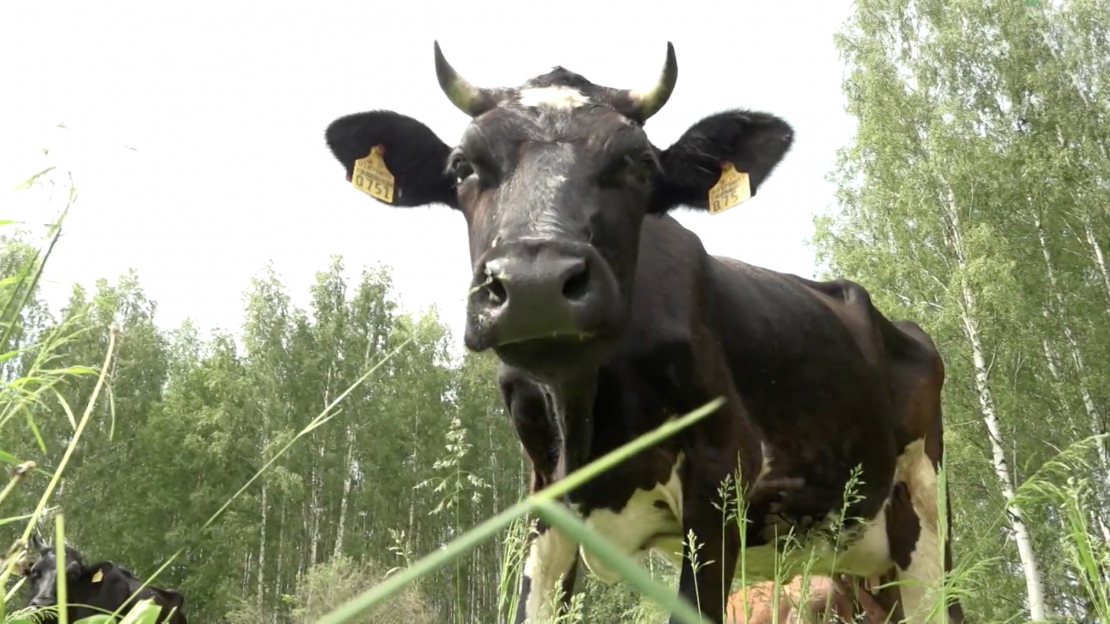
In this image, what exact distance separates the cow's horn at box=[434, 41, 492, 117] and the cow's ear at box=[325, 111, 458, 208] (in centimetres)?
24

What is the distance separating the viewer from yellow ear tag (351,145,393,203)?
14.0 feet

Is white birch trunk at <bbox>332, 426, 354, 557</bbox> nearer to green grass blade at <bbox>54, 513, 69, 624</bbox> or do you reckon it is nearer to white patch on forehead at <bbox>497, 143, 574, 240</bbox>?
white patch on forehead at <bbox>497, 143, 574, 240</bbox>

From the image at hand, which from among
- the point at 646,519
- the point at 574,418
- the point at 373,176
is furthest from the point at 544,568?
the point at 373,176

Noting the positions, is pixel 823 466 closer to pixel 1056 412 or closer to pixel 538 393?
pixel 538 393

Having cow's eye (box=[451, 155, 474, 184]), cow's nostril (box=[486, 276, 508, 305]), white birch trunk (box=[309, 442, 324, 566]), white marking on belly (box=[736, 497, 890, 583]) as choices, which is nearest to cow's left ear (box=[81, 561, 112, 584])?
white marking on belly (box=[736, 497, 890, 583])

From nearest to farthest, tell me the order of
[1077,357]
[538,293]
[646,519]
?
[538,293], [646,519], [1077,357]

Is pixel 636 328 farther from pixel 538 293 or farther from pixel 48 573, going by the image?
pixel 48 573

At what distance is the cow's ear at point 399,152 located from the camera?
4.23 metres

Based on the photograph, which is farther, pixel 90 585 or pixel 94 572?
pixel 90 585

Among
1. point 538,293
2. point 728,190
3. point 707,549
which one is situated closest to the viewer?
point 538,293

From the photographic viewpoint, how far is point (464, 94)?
4109mm

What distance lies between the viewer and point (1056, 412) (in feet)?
58.7

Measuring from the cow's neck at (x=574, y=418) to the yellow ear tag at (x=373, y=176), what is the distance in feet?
4.19

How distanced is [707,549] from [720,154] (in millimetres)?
1770
